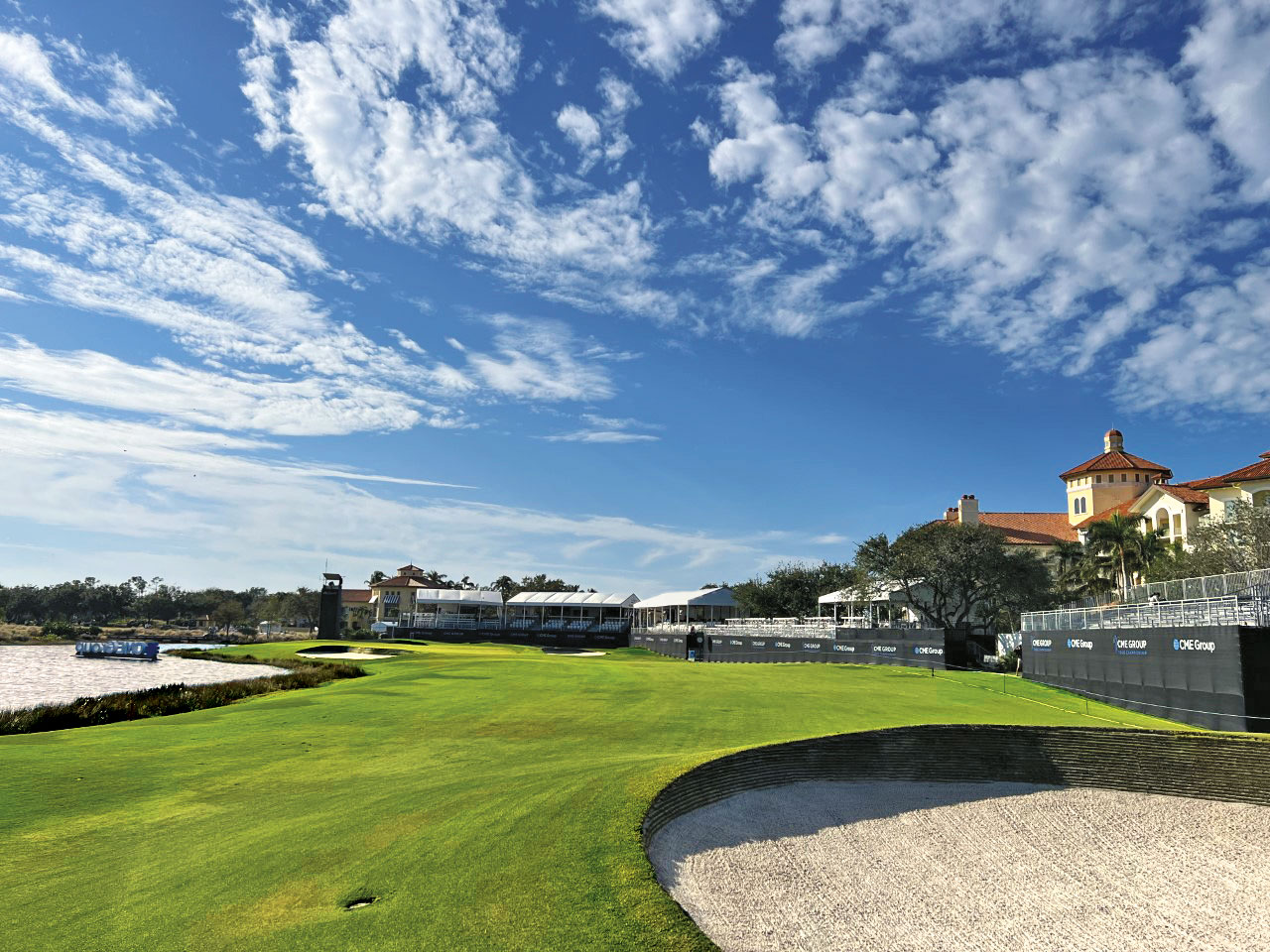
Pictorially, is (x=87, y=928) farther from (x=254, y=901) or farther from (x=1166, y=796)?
(x=1166, y=796)

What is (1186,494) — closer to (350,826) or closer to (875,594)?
(875,594)

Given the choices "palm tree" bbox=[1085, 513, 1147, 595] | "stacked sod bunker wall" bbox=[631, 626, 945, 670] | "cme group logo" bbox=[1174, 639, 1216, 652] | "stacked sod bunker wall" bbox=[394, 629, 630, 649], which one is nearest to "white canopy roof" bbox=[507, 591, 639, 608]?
"stacked sod bunker wall" bbox=[394, 629, 630, 649]

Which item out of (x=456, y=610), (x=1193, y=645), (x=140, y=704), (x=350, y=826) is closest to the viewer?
(x=350, y=826)

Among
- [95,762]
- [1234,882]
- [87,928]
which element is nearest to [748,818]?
[1234,882]

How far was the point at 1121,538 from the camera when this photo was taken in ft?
197

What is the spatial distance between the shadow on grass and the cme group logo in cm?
2909

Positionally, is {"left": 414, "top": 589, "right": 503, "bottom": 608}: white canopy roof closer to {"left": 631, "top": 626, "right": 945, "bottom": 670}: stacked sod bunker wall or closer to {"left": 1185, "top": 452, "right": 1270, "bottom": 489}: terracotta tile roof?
{"left": 631, "top": 626, "right": 945, "bottom": 670}: stacked sod bunker wall

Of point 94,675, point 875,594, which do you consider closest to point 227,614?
point 94,675

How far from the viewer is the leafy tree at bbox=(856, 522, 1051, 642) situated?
56.8 m

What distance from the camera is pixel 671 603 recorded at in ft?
259

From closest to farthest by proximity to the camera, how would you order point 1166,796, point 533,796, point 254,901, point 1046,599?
point 254,901 < point 533,796 < point 1166,796 < point 1046,599

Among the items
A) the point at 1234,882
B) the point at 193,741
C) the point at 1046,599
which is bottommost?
the point at 1234,882

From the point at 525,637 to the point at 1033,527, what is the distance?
53.7m

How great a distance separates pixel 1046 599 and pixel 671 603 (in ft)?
110
